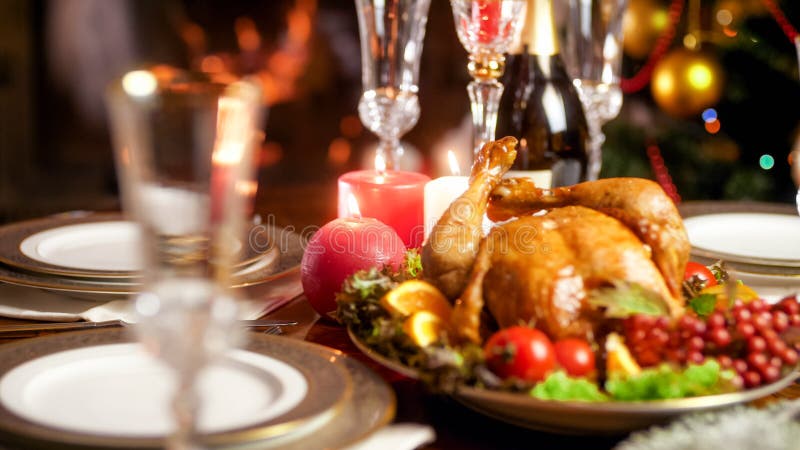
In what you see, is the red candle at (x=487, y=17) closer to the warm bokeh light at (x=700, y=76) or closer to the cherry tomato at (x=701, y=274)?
the cherry tomato at (x=701, y=274)

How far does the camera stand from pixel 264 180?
3.88 metres

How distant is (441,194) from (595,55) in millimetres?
744

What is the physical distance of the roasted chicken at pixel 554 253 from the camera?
93cm

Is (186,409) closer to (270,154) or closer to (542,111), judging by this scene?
(542,111)

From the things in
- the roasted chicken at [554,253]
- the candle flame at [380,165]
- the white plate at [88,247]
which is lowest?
the white plate at [88,247]

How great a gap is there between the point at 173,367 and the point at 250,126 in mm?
177

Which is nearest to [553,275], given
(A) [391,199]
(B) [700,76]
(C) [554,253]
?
(C) [554,253]

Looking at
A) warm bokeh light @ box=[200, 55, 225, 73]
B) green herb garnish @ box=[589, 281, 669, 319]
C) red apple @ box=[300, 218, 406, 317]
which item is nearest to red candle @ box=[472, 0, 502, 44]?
red apple @ box=[300, 218, 406, 317]

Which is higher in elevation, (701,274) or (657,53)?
(657,53)

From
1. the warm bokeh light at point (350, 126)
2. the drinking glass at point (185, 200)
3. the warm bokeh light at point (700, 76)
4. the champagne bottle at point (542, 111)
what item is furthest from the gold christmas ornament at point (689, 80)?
the drinking glass at point (185, 200)

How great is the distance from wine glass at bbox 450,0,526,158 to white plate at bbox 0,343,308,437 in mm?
671

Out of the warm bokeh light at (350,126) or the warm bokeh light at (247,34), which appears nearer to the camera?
the warm bokeh light at (247,34)

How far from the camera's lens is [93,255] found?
4.53 ft

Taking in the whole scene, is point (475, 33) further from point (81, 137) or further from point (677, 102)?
point (81, 137)
